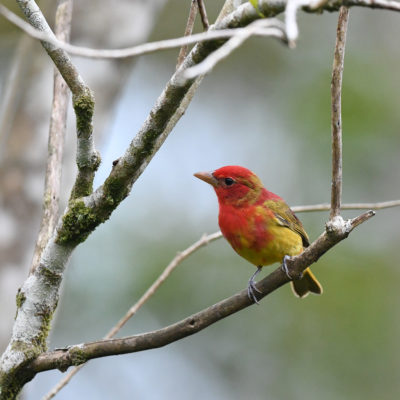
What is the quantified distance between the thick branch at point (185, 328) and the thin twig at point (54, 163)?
400 mm

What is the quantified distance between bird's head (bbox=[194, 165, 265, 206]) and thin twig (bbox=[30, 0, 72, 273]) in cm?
133

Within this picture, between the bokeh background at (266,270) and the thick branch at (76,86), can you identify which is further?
the bokeh background at (266,270)

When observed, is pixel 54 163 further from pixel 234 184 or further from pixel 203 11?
pixel 234 184

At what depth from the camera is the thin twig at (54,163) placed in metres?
2.53

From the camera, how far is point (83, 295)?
24.5ft

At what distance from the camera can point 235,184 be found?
158 inches

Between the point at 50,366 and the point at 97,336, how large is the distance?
5.07 metres

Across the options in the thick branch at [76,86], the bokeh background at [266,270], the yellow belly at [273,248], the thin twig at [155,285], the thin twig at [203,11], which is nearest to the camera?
the thick branch at [76,86]

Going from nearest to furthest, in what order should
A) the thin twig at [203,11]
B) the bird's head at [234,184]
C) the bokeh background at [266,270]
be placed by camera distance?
the thin twig at [203,11] → the bird's head at [234,184] → the bokeh background at [266,270]

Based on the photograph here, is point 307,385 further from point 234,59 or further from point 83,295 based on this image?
point 234,59

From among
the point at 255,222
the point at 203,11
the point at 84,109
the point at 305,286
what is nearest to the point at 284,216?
the point at 255,222

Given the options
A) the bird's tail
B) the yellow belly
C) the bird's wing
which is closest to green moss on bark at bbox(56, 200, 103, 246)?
the yellow belly

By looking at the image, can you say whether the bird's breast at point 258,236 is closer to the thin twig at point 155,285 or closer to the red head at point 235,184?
the red head at point 235,184

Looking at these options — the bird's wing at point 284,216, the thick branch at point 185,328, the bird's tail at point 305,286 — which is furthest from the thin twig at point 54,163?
the bird's tail at point 305,286
